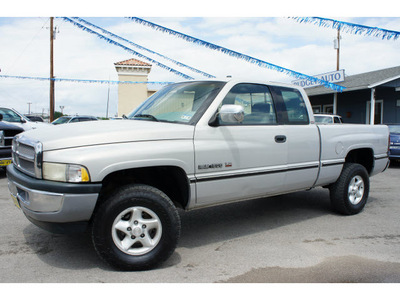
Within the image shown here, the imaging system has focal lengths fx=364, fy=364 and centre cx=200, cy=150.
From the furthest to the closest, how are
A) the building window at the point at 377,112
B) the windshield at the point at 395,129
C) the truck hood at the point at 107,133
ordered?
the building window at the point at 377,112
the windshield at the point at 395,129
the truck hood at the point at 107,133

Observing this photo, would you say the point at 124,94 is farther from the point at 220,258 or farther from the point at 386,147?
the point at 220,258

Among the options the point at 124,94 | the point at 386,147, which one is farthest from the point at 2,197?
the point at 124,94

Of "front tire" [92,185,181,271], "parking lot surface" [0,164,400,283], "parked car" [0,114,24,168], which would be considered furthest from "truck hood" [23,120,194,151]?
"parked car" [0,114,24,168]

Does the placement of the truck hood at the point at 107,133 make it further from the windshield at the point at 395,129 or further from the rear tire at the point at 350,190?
the windshield at the point at 395,129

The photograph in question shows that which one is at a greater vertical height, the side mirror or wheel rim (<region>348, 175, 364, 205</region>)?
the side mirror

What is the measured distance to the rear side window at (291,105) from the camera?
15.1 ft

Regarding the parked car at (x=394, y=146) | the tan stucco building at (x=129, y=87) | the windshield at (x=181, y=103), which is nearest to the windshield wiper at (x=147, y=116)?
the windshield at (x=181, y=103)

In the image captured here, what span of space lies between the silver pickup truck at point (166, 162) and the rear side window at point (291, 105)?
0.05 ft

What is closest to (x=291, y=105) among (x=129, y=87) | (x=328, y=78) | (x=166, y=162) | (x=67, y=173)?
(x=166, y=162)

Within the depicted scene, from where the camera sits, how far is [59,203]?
300 cm

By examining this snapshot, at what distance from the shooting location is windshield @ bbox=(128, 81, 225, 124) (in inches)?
154

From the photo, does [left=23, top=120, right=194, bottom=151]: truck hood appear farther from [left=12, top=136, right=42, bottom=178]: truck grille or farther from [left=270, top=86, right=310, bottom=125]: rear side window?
[left=270, top=86, right=310, bottom=125]: rear side window

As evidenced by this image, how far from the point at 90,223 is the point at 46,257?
0.72 meters

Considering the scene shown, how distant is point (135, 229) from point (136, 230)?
0.04 ft
